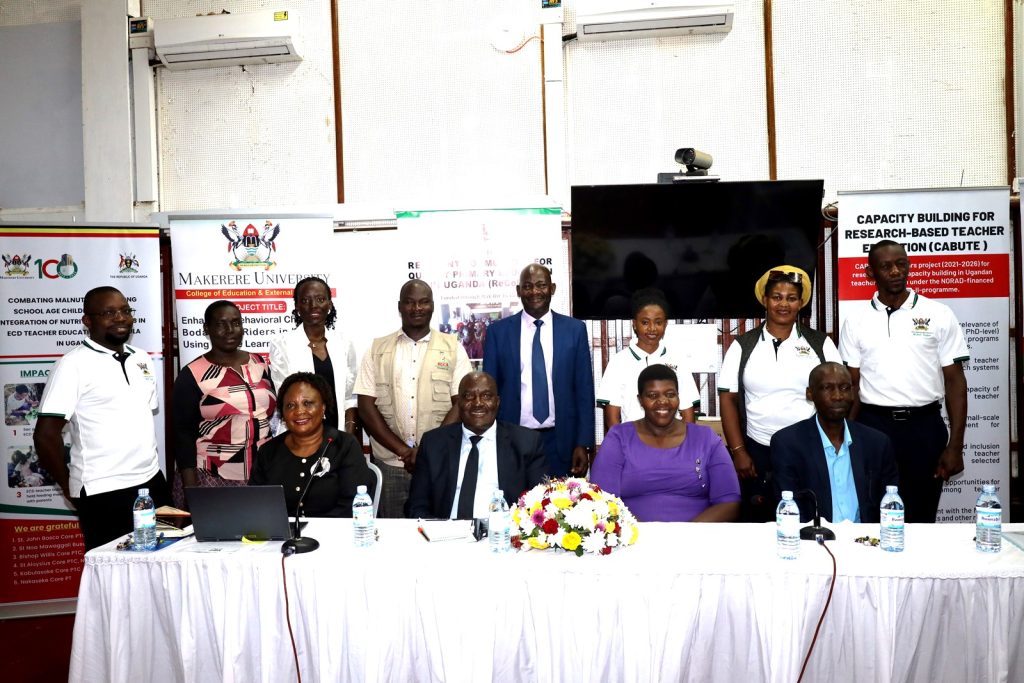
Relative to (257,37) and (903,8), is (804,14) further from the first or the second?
(257,37)

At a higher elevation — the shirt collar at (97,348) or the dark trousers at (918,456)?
the shirt collar at (97,348)

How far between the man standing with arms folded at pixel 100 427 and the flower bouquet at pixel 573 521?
6.05 feet

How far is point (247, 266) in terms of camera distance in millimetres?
5156

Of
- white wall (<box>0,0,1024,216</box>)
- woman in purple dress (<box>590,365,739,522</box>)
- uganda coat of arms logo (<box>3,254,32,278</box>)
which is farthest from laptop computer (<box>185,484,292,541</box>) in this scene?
white wall (<box>0,0,1024,216</box>)

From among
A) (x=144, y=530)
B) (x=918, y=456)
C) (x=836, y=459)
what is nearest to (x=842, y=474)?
(x=836, y=459)

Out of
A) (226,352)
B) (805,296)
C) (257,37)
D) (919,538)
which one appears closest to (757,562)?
(919,538)

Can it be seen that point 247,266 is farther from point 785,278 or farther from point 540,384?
point 785,278

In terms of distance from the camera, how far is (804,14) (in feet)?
18.6

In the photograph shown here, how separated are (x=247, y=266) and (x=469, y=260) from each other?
142 cm

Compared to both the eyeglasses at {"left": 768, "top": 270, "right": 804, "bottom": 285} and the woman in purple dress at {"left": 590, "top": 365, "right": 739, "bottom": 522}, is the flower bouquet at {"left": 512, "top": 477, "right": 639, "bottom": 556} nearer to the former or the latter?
the woman in purple dress at {"left": 590, "top": 365, "right": 739, "bottom": 522}

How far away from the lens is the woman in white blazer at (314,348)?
4355 millimetres

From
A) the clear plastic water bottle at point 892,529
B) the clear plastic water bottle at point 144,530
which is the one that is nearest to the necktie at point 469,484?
the clear plastic water bottle at point 144,530

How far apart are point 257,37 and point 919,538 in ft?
17.3

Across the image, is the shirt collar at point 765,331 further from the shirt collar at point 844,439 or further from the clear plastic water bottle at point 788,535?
the clear plastic water bottle at point 788,535
